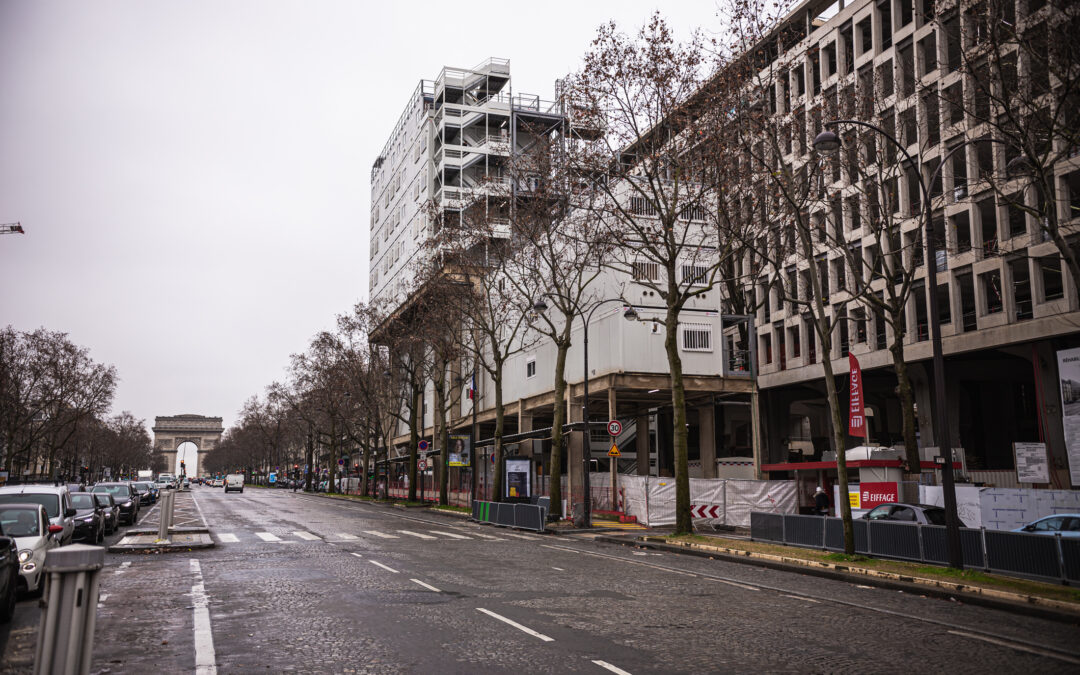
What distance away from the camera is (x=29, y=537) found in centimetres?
1218

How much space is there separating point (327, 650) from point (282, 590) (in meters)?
4.61

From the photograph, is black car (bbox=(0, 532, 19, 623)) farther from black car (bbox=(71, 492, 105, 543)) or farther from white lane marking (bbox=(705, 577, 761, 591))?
black car (bbox=(71, 492, 105, 543))

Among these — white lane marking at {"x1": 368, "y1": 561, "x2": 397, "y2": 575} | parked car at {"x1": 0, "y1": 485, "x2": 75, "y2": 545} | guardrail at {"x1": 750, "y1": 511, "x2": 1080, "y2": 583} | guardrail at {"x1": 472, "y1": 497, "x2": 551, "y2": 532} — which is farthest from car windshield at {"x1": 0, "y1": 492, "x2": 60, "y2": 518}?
guardrail at {"x1": 750, "y1": 511, "x2": 1080, "y2": 583}

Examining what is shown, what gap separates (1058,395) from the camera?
3509 centimetres

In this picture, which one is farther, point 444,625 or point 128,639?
point 444,625

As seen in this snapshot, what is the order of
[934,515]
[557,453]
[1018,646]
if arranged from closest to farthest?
[1018,646] → [934,515] → [557,453]

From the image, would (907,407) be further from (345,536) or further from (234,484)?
(234,484)

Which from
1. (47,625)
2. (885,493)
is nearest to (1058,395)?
(885,493)

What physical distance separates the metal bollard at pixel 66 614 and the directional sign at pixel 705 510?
25.6m

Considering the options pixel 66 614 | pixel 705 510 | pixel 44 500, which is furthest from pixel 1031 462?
pixel 66 614

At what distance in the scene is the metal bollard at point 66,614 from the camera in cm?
428

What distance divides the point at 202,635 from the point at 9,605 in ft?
9.07

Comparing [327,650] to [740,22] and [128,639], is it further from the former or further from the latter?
[740,22]

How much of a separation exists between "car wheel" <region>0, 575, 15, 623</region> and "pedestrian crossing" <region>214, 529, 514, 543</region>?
12.2 m
